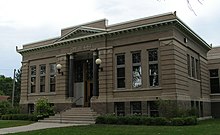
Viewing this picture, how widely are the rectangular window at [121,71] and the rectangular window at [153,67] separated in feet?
8.39

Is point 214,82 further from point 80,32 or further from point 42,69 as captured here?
point 42,69

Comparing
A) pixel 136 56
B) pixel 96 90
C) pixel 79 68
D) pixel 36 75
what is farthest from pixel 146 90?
pixel 36 75

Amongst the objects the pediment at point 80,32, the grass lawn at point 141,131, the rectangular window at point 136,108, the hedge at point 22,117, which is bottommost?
the hedge at point 22,117

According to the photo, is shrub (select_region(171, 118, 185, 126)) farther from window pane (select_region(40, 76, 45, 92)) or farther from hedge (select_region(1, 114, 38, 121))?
window pane (select_region(40, 76, 45, 92))

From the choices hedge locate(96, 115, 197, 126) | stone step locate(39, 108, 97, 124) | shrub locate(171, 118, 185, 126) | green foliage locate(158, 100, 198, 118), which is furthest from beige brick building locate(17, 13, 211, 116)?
shrub locate(171, 118, 185, 126)

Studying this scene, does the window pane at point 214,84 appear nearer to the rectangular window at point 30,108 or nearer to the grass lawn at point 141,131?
the grass lawn at point 141,131

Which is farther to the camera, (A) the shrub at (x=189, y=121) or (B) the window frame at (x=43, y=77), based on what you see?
(B) the window frame at (x=43, y=77)

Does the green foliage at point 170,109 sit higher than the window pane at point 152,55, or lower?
lower

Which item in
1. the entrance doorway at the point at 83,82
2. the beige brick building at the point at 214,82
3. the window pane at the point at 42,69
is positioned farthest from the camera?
the beige brick building at the point at 214,82

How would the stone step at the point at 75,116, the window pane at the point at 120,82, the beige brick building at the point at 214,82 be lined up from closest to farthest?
the stone step at the point at 75,116, the window pane at the point at 120,82, the beige brick building at the point at 214,82

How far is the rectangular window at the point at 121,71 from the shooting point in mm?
25906

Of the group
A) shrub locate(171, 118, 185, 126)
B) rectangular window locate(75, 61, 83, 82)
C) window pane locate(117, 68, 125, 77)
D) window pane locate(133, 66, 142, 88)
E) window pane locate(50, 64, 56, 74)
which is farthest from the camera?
window pane locate(50, 64, 56, 74)

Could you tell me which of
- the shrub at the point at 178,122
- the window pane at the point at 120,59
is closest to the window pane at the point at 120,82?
the window pane at the point at 120,59

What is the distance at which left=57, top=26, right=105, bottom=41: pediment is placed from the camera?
1089 inches
